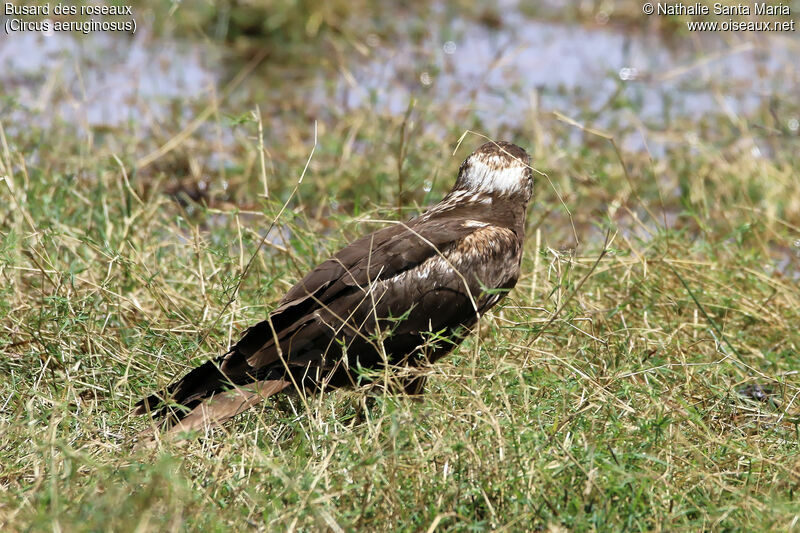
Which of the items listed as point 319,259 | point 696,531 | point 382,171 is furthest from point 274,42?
point 696,531

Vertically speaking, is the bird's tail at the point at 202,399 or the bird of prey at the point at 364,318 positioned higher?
the bird of prey at the point at 364,318

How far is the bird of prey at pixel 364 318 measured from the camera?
3.90 m

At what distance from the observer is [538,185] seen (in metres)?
6.80

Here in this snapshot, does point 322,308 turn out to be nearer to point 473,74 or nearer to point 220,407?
point 220,407

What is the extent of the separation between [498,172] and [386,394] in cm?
138

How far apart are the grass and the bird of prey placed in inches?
4.9

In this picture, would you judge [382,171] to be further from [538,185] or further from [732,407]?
[732,407]

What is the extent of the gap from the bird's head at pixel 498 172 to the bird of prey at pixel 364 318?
1.03 ft

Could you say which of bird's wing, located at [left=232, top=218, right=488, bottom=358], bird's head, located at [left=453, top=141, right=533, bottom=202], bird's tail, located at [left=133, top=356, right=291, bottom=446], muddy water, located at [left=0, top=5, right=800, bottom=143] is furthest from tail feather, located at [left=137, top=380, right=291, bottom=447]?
muddy water, located at [left=0, top=5, right=800, bottom=143]

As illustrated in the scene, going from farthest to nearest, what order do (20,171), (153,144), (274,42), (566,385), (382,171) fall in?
(274,42)
(153,144)
(382,171)
(20,171)
(566,385)

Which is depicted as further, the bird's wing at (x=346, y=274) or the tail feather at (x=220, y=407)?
the bird's wing at (x=346, y=274)

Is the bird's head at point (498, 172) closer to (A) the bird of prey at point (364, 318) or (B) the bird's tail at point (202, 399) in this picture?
(A) the bird of prey at point (364, 318)

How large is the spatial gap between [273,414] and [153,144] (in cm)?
355

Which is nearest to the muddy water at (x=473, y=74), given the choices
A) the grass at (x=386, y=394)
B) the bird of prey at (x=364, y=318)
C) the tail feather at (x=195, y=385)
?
the grass at (x=386, y=394)
